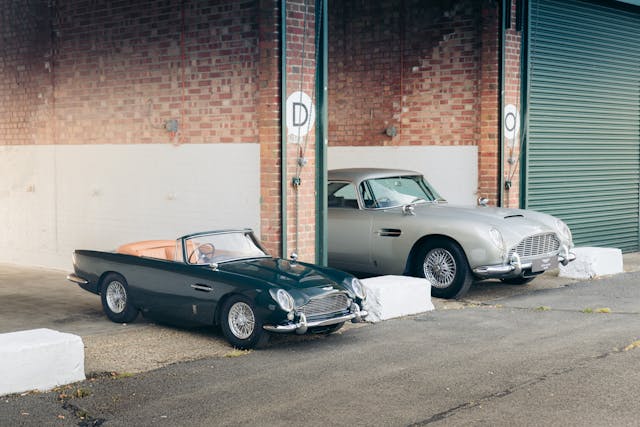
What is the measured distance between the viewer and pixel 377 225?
11.6 m

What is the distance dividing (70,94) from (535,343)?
8.21 meters

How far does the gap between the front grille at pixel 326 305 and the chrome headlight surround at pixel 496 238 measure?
2.92 meters

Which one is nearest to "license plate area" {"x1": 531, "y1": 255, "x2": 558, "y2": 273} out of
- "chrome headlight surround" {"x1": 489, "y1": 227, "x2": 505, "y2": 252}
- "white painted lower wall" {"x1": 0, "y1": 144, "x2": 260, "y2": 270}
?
"chrome headlight surround" {"x1": 489, "y1": 227, "x2": 505, "y2": 252}

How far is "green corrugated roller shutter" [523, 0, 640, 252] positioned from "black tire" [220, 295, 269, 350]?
6.96 m

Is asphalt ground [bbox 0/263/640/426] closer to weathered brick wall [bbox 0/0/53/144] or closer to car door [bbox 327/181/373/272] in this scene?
car door [bbox 327/181/373/272]

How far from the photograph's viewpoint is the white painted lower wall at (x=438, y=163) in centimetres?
1399

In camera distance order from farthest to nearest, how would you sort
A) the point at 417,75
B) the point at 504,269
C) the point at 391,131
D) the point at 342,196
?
the point at 391,131, the point at 417,75, the point at 342,196, the point at 504,269

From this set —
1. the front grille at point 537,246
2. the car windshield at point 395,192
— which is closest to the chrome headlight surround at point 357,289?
the front grille at point 537,246

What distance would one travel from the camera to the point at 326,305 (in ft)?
26.7

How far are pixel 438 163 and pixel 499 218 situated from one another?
353 cm

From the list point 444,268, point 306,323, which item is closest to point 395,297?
point 444,268

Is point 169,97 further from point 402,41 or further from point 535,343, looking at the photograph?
point 535,343

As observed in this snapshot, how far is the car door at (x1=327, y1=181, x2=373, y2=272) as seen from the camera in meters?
11.7

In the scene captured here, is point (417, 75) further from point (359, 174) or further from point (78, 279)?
point (78, 279)
